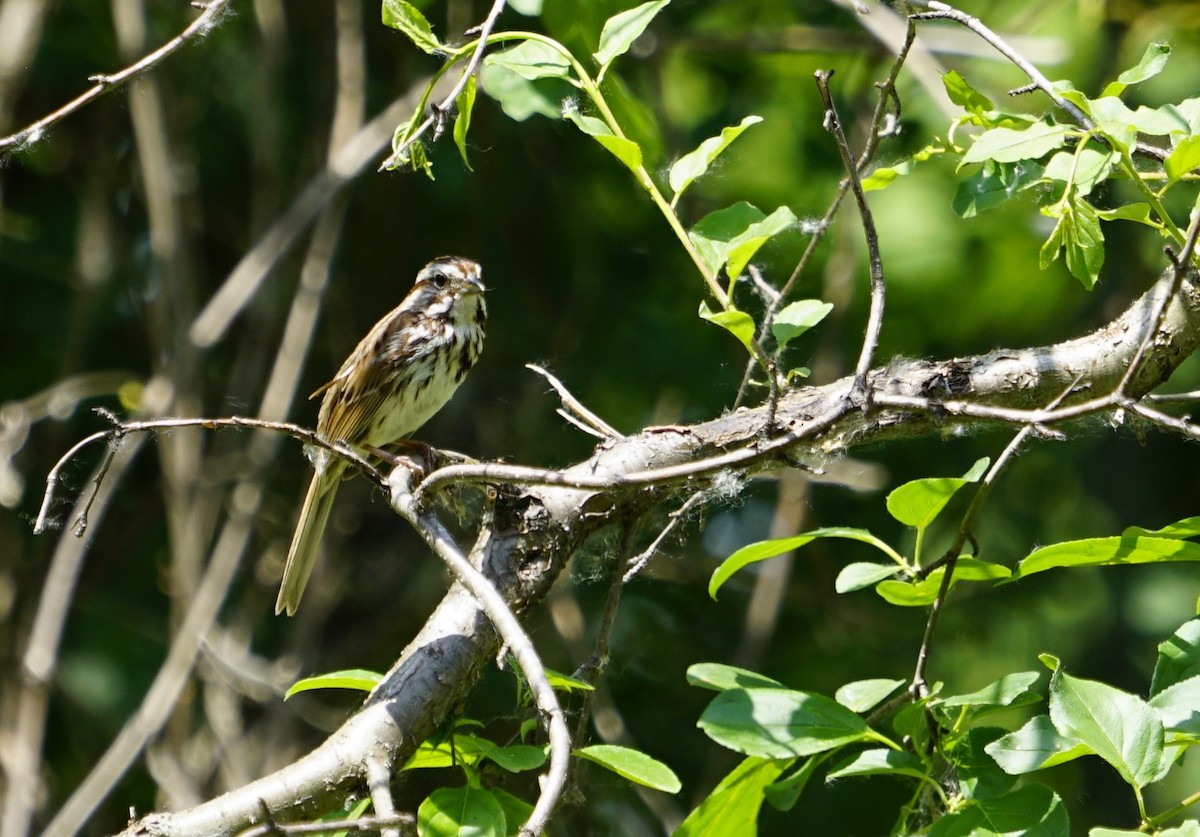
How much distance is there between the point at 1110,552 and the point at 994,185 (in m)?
0.66

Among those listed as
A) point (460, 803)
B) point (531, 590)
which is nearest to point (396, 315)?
point (531, 590)

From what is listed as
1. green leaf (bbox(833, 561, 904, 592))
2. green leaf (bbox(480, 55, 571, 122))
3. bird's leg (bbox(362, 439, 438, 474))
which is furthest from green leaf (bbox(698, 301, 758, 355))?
bird's leg (bbox(362, 439, 438, 474))

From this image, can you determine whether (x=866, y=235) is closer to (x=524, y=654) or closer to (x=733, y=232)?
A: (x=733, y=232)

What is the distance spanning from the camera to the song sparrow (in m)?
4.50

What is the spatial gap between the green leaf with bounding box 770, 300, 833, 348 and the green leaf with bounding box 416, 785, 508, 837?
2.77 ft

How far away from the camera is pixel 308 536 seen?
4434 mm

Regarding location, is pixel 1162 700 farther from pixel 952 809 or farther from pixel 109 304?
pixel 109 304

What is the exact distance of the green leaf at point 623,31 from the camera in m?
2.21

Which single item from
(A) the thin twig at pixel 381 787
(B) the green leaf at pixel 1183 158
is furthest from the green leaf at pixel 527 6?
(A) the thin twig at pixel 381 787

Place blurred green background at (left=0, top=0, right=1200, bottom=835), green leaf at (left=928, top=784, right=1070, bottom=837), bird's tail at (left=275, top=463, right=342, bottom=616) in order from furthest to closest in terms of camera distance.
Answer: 1. blurred green background at (left=0, top=0, right=1200, bottom=835)
2. bird's tail at (left=275, top=463, right=342, bottom=616)
3. green leaf at (left=928, top=784, right=1070, bottom=837)

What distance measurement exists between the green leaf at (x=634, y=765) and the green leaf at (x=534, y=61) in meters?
1.08

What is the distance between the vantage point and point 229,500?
5.98 m

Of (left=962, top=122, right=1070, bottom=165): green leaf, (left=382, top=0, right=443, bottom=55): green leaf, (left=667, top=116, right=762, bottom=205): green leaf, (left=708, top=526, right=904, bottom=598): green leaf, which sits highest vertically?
(left=382, top=0, right=443, bottom=55): green leaf

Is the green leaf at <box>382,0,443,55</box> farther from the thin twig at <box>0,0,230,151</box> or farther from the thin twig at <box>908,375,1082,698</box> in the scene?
the thin twig at <box>908,375,1082,698</box>
